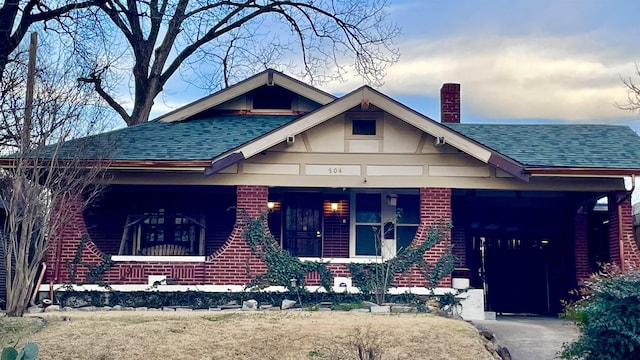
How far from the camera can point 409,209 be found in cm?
1695

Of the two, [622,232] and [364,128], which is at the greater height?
[364,128]

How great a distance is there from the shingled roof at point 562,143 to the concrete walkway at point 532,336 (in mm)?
3243

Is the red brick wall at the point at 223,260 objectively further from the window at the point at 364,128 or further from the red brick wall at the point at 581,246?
the red brick wall at the point at 581,246

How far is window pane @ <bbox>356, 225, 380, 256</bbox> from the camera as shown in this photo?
54.7 feet

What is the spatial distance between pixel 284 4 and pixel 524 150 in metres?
13.4

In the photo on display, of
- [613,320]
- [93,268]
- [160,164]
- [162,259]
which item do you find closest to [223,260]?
[162,259]

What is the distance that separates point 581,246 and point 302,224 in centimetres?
648

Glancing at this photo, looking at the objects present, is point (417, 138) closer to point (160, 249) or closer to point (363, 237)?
point (363, 237)

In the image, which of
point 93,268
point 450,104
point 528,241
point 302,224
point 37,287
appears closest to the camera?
point 37,287

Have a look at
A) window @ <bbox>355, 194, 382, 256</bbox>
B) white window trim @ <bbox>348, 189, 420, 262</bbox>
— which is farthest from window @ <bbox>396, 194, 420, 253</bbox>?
window @ <bbox>355, 194, 382, 256</bbox>

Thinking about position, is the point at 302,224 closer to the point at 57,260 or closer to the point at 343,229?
the point at 343,229

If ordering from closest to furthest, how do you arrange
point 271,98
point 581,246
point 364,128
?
point 364,128
point 581,246
point 271,98

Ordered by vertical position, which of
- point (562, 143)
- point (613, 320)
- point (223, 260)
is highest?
point (562, 143)

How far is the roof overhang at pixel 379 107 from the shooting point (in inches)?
581
